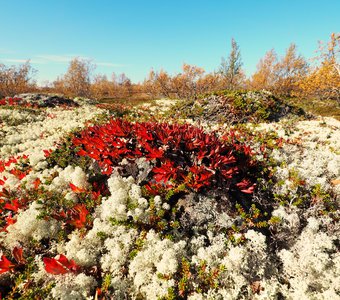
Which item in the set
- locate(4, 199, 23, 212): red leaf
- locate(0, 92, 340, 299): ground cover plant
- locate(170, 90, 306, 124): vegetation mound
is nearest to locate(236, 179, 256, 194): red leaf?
locate(0, 92, 340, 299): ground cover plant

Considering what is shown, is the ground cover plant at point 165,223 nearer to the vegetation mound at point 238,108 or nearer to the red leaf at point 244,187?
the red leaf at point 244,187

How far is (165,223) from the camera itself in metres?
3.82

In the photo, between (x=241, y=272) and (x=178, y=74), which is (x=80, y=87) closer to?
(x=178, y=74)

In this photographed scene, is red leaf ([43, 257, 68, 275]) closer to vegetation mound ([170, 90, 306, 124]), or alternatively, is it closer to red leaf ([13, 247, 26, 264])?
red leaf ([13, 247, 26, 264])

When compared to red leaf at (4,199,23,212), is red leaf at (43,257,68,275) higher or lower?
lower

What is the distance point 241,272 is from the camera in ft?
10.8

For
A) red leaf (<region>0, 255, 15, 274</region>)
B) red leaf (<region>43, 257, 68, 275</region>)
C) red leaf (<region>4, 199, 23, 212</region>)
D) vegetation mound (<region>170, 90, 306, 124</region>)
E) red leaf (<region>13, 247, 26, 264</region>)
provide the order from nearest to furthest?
red leaf (<region>43, 257, 68, 275</region>) < red leaf (<region>0, 255, 15, 274</region>) < red leaf (<region>13, 247, 26, 264</region>) < red leaf (<region>4, 199, 23, 212</region>) < vegetation mound (<region>170, 90, 306, 124</region>)

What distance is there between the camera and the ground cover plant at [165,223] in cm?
313

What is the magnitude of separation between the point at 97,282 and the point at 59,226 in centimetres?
133

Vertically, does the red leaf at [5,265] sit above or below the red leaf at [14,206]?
below

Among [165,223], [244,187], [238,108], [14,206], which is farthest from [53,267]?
[238,108]

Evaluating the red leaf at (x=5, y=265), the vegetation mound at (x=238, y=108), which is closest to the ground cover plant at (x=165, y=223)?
the red leaf at (x=5, y=265)

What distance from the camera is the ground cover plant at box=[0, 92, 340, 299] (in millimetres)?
3127

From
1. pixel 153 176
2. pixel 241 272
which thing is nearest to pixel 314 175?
pixel 241 272
